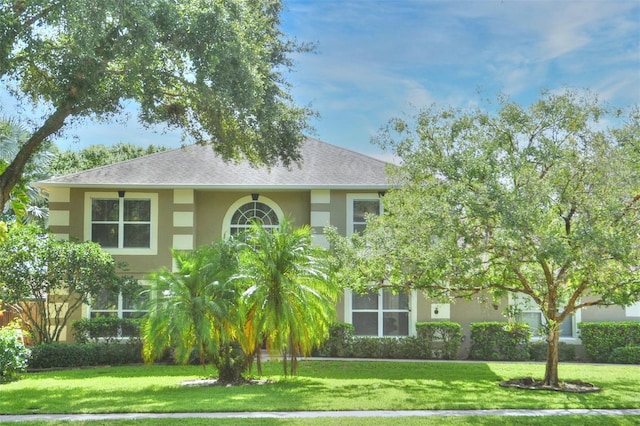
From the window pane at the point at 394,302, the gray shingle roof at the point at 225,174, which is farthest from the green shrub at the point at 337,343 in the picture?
the gray shingle roof at the point at 225,174

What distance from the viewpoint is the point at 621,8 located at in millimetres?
20078

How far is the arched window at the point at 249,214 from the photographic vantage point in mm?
24078

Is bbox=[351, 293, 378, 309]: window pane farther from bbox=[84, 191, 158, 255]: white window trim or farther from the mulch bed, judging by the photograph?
the mulch bed

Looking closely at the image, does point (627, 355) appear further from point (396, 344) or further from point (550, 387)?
point (550, 387)

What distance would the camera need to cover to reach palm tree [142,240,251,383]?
15172 millimetres

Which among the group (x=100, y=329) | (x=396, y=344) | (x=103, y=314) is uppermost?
(x=103, y=314)

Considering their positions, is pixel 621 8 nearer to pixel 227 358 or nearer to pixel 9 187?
pixel 227 358

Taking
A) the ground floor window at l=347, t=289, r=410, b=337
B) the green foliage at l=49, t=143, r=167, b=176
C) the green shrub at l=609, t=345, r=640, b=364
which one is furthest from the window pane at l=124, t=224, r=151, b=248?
the green foliage at l=49, t=143, r=167, b=176

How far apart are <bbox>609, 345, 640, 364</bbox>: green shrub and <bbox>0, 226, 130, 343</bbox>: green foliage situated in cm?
1543

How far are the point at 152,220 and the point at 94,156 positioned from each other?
20907 millimetres

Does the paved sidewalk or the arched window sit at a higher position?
the arched window

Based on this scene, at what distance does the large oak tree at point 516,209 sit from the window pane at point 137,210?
30.3ft

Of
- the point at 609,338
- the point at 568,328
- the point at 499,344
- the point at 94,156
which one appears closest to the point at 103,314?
the point at 499,344

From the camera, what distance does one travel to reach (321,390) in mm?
14930
